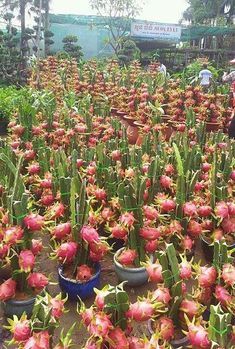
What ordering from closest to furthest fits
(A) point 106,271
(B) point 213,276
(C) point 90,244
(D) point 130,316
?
(D) point 130,316 → (B) point 213,276 → (C) point 90,244 → (A) point 106,271

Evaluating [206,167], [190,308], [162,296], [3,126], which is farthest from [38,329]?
[3,126]

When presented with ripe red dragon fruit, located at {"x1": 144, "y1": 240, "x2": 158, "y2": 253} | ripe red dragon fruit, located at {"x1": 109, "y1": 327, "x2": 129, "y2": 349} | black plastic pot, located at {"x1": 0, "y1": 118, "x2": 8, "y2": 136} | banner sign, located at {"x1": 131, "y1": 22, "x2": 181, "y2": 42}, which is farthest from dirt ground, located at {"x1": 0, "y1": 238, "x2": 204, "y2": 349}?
banner sign, located at {"x1": 131, "y1": 22, "x2": 181, "y2": 42}

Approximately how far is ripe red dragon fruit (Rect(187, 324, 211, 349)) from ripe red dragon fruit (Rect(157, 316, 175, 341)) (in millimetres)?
124

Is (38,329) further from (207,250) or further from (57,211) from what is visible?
(207,250)

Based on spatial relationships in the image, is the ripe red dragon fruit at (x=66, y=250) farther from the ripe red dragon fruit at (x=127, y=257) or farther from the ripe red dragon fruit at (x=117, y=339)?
the ripe red dragon fruit at (x=117, y=339)

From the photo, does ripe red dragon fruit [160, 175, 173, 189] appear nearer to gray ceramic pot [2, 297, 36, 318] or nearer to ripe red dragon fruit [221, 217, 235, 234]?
ripe red dragon fruit [221, 217, 235, 234]

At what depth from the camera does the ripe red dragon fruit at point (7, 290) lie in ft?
5.84

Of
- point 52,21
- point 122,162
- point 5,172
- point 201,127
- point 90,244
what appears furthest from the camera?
point 52,21

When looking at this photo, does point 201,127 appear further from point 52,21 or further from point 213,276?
point 52,21

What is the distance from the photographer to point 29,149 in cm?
317

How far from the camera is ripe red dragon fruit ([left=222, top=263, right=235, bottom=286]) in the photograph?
1.52 metres

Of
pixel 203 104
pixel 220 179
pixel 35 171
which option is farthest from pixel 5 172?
pixel 203 104

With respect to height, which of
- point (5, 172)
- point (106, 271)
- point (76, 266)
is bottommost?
point (106, 271)

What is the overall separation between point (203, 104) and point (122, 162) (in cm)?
232
